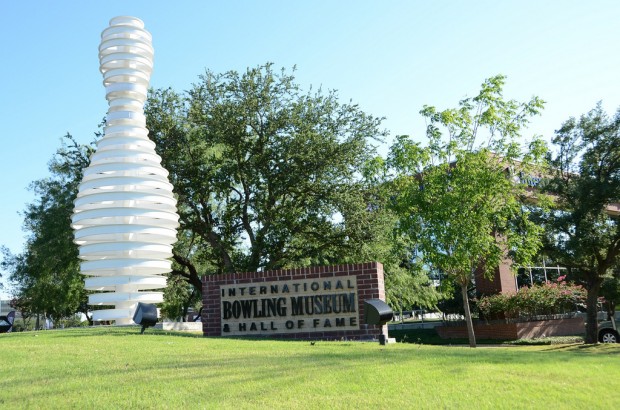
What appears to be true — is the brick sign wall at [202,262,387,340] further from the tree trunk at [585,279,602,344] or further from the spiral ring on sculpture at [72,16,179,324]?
the tree trunk at [585,279,602,344]

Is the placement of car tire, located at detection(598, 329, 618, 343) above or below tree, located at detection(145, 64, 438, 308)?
below

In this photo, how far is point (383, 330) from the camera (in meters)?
16.1

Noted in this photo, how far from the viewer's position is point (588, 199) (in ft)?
92.8

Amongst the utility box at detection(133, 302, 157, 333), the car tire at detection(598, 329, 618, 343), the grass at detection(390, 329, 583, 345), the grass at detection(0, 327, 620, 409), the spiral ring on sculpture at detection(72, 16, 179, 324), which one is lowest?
the grass at detection(390, 329, 583, 345)

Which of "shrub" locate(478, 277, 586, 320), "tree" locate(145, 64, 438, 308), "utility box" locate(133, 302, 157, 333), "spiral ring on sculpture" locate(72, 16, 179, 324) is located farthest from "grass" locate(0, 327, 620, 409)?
"shrub" locate(478, 277, 586, 320)

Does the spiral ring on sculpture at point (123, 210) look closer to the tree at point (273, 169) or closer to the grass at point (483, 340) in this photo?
the tree at point (273, 169)

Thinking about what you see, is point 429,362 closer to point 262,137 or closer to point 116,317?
point 116,317

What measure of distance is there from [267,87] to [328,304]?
44.8 feet

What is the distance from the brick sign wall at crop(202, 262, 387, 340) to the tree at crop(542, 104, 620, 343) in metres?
15.6

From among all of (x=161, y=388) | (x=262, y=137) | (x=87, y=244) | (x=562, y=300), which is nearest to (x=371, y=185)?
(x=262, y=137)

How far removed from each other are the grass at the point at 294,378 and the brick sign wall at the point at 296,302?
171 inches

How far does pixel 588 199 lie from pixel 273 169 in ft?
48.7

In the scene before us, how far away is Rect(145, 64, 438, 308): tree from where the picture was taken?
85.7 feet

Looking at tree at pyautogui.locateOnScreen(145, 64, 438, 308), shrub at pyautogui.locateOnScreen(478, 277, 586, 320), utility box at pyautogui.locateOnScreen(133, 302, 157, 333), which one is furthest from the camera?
shrub at pyautogui.locateOnScreen(478, 277, 586, 320)
